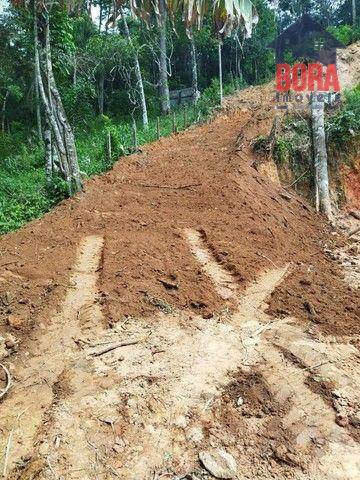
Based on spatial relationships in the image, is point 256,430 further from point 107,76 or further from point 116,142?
point 107,76

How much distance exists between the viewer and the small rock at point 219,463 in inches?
117

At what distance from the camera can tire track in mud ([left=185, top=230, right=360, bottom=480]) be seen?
3162mm

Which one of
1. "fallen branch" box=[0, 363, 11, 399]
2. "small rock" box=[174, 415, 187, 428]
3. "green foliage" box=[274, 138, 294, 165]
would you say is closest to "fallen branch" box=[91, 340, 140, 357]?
"fallen branch" box=[0, 363, 11, 399]

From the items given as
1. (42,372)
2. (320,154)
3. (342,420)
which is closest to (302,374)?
(342,420)

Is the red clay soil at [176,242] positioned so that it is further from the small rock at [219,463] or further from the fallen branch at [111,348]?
the small rock at [219,463]

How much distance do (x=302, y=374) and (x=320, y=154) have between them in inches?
314

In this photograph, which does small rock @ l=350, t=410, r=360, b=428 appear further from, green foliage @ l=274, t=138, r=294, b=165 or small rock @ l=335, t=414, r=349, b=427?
green foliage @ l=274, t=138, r=294, b=165

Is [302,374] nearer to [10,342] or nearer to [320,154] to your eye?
[10,342]

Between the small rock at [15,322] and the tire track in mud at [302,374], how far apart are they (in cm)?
262

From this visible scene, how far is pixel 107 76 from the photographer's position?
30.7m

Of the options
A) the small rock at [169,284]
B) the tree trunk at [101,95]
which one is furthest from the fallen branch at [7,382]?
the tree trunk at [101,95]

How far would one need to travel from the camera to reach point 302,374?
13.3 feet

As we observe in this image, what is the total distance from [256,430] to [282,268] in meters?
3.81

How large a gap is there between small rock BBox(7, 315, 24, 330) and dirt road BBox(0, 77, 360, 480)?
38 mm
